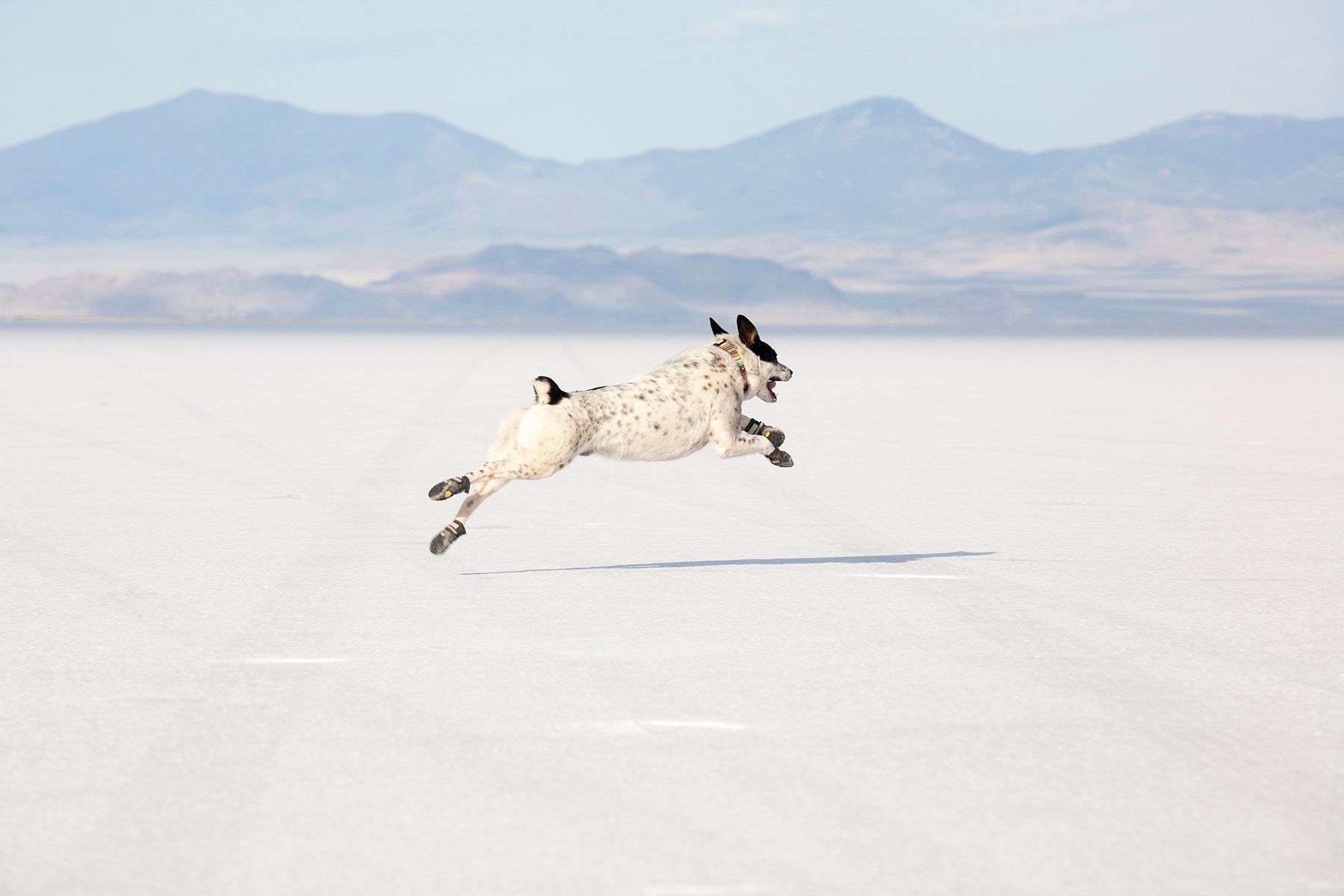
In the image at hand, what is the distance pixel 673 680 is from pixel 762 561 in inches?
150

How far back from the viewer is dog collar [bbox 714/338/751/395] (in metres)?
10.4

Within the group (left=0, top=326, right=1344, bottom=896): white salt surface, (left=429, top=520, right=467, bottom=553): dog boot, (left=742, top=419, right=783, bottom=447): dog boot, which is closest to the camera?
(left=0, top=326, right=1344, bottom=896): white salt surface

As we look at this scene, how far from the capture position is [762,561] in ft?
37.4

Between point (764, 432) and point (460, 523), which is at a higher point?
point (764, 432)

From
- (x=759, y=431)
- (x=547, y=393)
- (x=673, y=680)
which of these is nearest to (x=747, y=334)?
(x=759, y=431)

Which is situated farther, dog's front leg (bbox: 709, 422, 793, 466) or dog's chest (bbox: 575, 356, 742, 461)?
dog's front leg (bbox: 709, 422, 793, 466)

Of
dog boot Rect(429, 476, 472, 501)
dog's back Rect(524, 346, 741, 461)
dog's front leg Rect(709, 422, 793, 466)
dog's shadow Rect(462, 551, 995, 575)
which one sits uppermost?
dog's back Rect(524, 346, 741, 461)

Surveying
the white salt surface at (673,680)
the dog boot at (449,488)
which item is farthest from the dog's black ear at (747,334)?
the dog boot at (449,488)

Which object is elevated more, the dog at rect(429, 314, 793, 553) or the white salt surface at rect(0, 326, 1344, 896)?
the dog at rect(429, 314, 793, 553)

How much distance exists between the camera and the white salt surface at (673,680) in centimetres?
525

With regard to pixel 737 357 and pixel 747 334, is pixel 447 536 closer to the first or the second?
pixel 737 357

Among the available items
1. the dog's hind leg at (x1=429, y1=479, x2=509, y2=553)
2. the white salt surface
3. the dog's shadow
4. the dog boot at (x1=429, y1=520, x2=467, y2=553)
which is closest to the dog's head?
the white salt surface

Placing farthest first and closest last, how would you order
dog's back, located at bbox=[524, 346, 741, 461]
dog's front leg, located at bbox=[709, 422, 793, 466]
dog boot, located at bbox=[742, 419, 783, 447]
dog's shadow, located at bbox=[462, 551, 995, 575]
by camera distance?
dog's shadow, located at bbox=[462, 551, 995, 575] → dog boot, located at bbox=[742, 419, 783, 447] → dog's front leg, located at bbox=[709, 422, 793, 466] → dog's back, located at bbox=[524, 346, 741, 461]

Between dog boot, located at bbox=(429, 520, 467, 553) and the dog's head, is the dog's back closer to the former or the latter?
the dog's head
